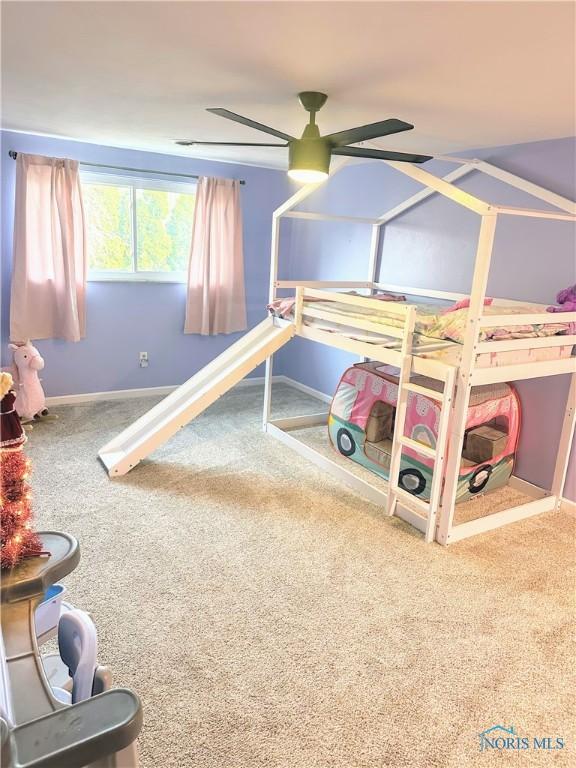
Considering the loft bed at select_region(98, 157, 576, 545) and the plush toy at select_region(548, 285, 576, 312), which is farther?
the plush toy at select_region(548, 285, 576, 312)

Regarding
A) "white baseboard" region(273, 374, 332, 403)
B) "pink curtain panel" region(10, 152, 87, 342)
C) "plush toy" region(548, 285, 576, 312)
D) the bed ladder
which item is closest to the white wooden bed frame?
the bed ladder

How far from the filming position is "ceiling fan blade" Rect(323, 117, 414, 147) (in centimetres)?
189

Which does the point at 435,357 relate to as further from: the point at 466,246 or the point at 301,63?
the point at 301,63

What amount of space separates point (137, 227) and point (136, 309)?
725mm

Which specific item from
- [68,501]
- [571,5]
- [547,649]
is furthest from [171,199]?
[547,649]

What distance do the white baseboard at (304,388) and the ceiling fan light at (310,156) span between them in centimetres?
302

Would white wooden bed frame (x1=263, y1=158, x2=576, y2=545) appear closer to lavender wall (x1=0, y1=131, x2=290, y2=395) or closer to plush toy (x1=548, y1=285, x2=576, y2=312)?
plush toy (x1=548, y1=285, x2=576, y2=312)

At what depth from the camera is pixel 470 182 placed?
364 centimetres

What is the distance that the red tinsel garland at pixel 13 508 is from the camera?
103cm

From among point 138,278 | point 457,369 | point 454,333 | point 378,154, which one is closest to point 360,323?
point 454,333

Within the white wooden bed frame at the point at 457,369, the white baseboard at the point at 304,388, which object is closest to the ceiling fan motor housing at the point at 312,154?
the white wooden bed frame at the point at 457,369

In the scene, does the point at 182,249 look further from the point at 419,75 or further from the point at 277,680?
the point at 277,680

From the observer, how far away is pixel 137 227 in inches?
187
